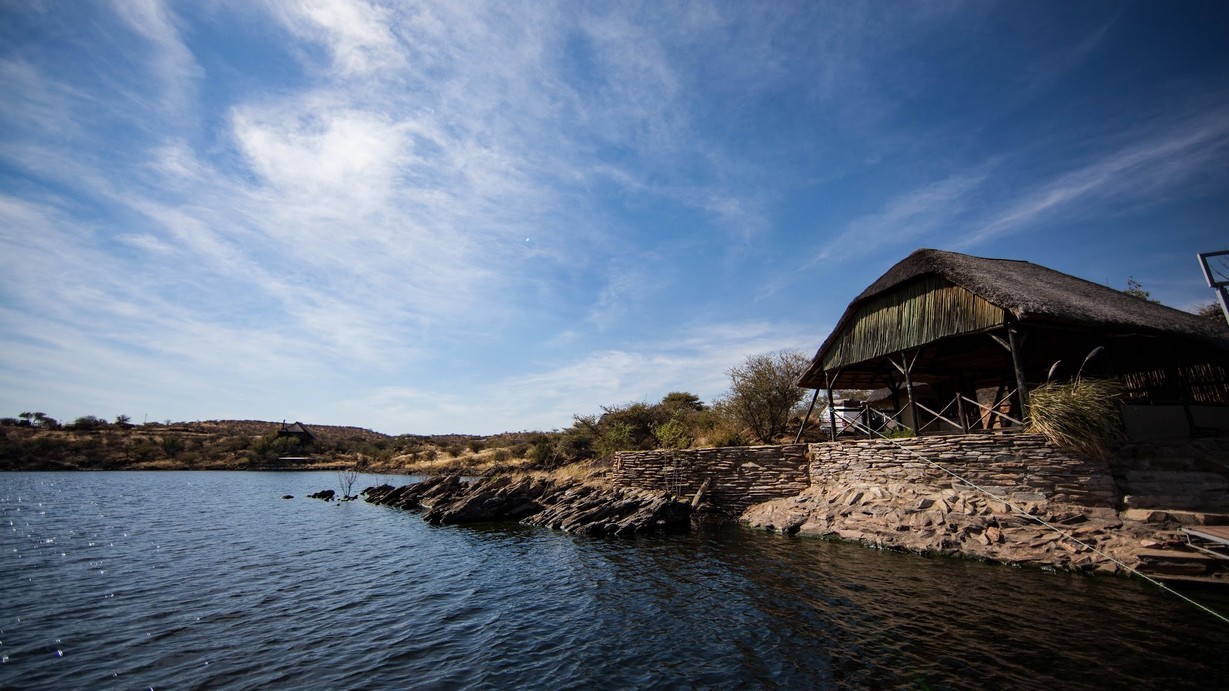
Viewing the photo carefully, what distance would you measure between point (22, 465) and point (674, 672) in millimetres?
82852

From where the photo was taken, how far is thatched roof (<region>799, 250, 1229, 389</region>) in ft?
44.1

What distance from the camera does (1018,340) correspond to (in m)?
13.3

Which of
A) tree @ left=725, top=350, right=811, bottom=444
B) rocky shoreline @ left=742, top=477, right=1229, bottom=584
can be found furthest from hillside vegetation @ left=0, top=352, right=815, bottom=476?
rocky shoreline @ left=742, top=477, right=1229, bottom=584

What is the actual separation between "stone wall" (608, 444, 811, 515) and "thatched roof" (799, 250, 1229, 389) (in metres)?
4.62

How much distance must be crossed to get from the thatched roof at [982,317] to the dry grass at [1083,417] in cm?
201

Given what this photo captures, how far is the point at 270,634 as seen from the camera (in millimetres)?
8680

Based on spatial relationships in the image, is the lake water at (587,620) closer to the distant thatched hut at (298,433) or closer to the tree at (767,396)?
the tree at (767,396)

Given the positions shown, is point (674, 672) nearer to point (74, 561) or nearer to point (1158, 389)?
point (74, 561)

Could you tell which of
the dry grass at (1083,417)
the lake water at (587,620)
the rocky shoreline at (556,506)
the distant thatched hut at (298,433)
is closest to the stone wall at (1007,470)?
the dry grass at (1083,417)

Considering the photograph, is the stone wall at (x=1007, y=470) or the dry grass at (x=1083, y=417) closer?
the stone wall at (x=1007, y=470)

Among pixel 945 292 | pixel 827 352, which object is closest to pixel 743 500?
pixel 827 352

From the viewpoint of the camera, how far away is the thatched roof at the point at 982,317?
13.4 meters

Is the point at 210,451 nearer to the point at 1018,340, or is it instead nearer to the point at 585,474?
the point at 585,474

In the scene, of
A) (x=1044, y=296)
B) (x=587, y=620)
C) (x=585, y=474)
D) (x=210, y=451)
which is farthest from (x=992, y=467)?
(x=210, y=451)
